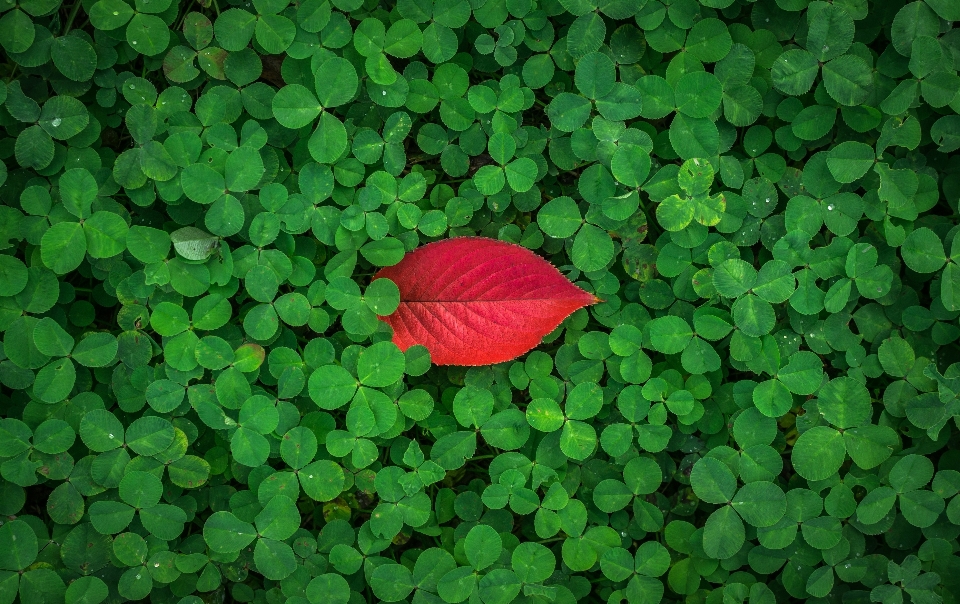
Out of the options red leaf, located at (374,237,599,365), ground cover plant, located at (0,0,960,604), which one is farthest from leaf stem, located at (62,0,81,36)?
red leaf, located at (374,237,599,365)

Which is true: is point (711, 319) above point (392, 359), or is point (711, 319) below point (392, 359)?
above

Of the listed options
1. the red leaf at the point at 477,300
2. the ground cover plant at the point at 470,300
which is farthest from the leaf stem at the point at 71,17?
the red leaf at the point at 477,300

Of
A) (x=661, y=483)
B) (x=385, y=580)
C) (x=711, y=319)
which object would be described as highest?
(x=711, y=319)

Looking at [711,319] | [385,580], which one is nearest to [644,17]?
[711,319]

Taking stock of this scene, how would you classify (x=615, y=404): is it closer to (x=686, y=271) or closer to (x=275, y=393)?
(x=686, y=271)

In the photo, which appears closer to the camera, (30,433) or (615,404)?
(30,433)

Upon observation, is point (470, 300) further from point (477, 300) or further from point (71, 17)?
point (71, 17)
